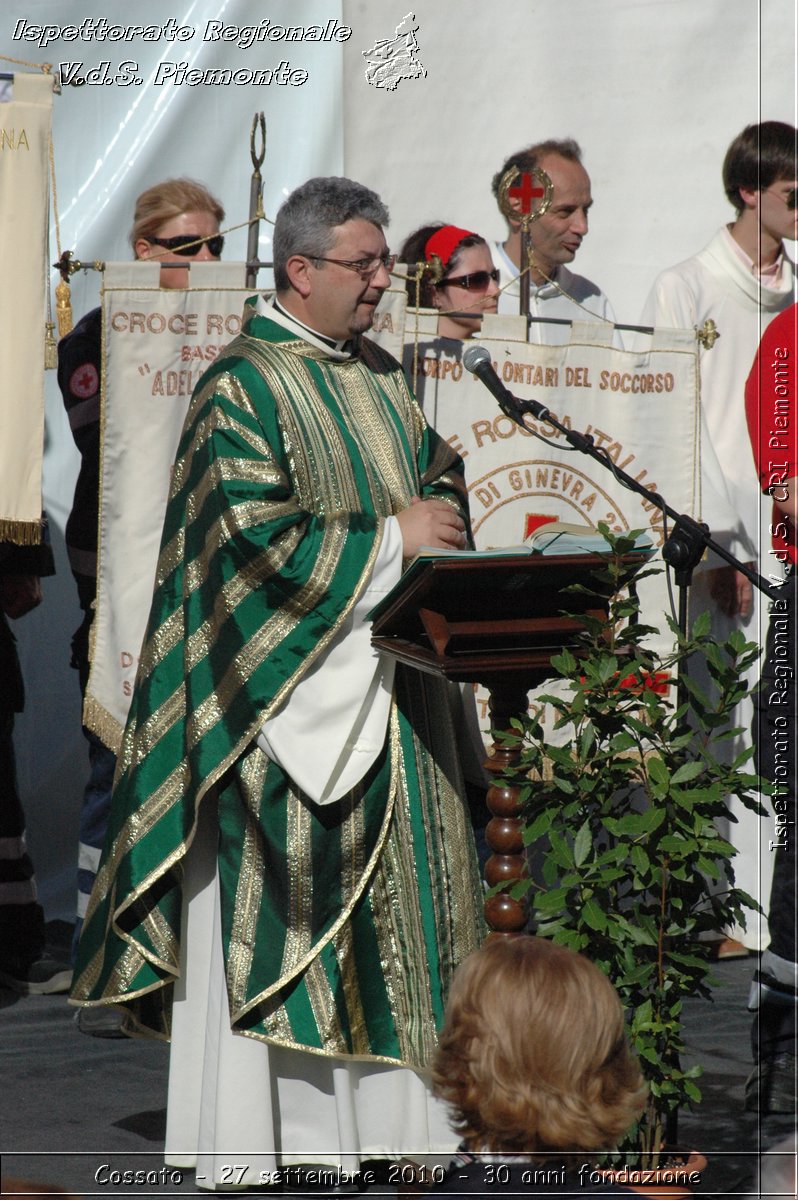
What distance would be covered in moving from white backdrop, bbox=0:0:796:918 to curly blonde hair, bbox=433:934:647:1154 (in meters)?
3.75

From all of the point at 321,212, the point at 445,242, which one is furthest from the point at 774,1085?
the point at 445,242

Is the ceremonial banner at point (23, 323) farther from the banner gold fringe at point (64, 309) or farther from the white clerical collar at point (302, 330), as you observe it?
the white clerical collar at point (302, 330)

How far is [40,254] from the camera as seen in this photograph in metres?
4.86

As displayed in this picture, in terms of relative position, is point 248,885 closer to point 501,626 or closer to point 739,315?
point 501,626

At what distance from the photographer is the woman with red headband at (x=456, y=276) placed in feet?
17.5

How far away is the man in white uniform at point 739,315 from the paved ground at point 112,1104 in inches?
49.1

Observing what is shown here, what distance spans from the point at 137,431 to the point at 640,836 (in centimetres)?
249

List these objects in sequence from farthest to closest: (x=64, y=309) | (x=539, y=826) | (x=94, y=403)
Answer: (x=94, y=403)
(x=64, y=309)
(x=539, y=826)

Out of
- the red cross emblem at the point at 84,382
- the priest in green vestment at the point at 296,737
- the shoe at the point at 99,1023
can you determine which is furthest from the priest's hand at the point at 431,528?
the shoe at the point at 99,1023

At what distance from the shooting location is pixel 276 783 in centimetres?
367

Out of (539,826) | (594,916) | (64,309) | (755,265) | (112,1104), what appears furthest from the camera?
(755,265)

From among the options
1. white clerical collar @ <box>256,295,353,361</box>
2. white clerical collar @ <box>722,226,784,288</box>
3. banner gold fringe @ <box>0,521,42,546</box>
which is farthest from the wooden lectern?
white clerical collar @ <box>722,226,784,288</box>

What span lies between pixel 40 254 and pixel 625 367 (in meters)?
1.97

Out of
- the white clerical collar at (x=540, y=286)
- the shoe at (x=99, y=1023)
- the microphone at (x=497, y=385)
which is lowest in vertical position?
the shoe at (x=99, y=1023)
